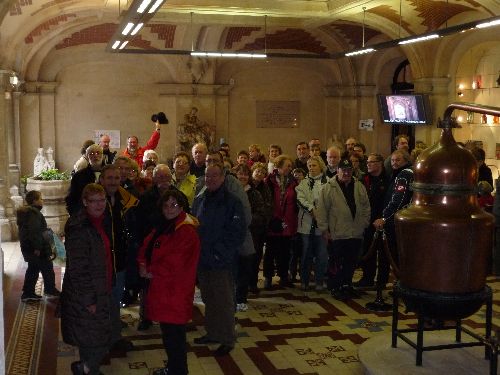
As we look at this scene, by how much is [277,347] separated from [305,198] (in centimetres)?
229

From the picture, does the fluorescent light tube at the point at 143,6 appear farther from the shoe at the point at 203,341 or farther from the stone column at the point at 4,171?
the stone column at the point at 4,171

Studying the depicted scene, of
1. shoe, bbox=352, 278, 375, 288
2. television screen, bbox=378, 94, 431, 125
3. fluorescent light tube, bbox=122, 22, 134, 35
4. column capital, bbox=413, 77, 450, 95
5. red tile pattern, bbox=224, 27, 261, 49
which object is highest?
red tile pattern, bbox=224, 27, 261, 49

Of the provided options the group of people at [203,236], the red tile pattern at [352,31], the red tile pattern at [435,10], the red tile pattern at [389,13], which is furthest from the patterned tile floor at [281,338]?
the red tile pattern at [352,31]

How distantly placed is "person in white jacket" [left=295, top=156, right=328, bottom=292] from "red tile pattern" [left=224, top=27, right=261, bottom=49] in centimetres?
804

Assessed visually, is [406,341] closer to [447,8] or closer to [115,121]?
[447,8]

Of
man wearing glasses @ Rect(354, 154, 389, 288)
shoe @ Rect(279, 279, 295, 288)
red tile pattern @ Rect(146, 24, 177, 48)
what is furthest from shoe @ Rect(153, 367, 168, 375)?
red tile pattern @ Rect(146, 24, 177, 48)

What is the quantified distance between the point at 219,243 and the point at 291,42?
39.2 feet

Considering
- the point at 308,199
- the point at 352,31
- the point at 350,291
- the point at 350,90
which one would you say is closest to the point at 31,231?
the point at 308,199

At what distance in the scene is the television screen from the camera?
13.7m

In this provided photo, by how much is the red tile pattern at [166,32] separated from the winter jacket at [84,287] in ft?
34.9

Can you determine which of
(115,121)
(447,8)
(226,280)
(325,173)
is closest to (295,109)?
(115,121)

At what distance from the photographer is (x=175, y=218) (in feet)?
15.3

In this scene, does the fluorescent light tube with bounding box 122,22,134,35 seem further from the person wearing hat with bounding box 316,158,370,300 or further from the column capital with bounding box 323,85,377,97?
the column capital with bounding box 323,85,377,97

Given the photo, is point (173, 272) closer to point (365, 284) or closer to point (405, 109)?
point (365, 284)
